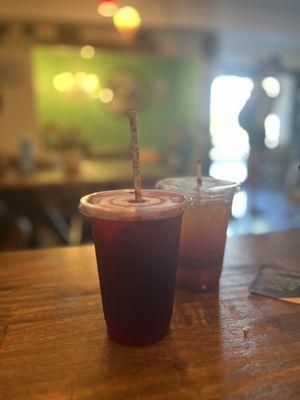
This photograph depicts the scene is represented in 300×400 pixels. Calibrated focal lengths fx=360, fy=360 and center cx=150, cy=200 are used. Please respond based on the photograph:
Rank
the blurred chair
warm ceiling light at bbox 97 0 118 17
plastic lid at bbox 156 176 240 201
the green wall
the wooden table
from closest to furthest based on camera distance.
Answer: the wooden table → plastic lid at bbox 156 176 240 201 → warm ceiling light at bbox 97 0 118 17 → the blurred chair → the green wall

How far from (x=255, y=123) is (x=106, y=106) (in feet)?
8.62

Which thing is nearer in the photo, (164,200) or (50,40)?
(164,200)

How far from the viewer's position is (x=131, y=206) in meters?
0.58

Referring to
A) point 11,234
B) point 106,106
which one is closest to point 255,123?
point 106,106

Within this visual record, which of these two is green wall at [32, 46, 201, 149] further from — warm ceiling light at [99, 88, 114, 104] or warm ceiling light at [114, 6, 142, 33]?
warm ceiling light at [114, 6, 142, 33]

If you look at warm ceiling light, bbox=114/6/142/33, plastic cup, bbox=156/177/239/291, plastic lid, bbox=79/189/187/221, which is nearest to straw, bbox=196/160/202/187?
plastic cup, bbox=156/177/239/291

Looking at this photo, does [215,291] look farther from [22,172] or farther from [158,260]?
[22,172]

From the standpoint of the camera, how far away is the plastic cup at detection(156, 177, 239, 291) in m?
0.76

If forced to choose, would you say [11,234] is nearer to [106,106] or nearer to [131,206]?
[131,206]

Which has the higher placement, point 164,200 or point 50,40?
point 50,40

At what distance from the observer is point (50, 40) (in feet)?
15.9

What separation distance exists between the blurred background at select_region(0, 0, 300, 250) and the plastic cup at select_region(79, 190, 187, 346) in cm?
200

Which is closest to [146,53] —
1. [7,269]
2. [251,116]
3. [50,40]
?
[50,40]

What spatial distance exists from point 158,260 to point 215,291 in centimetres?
25
